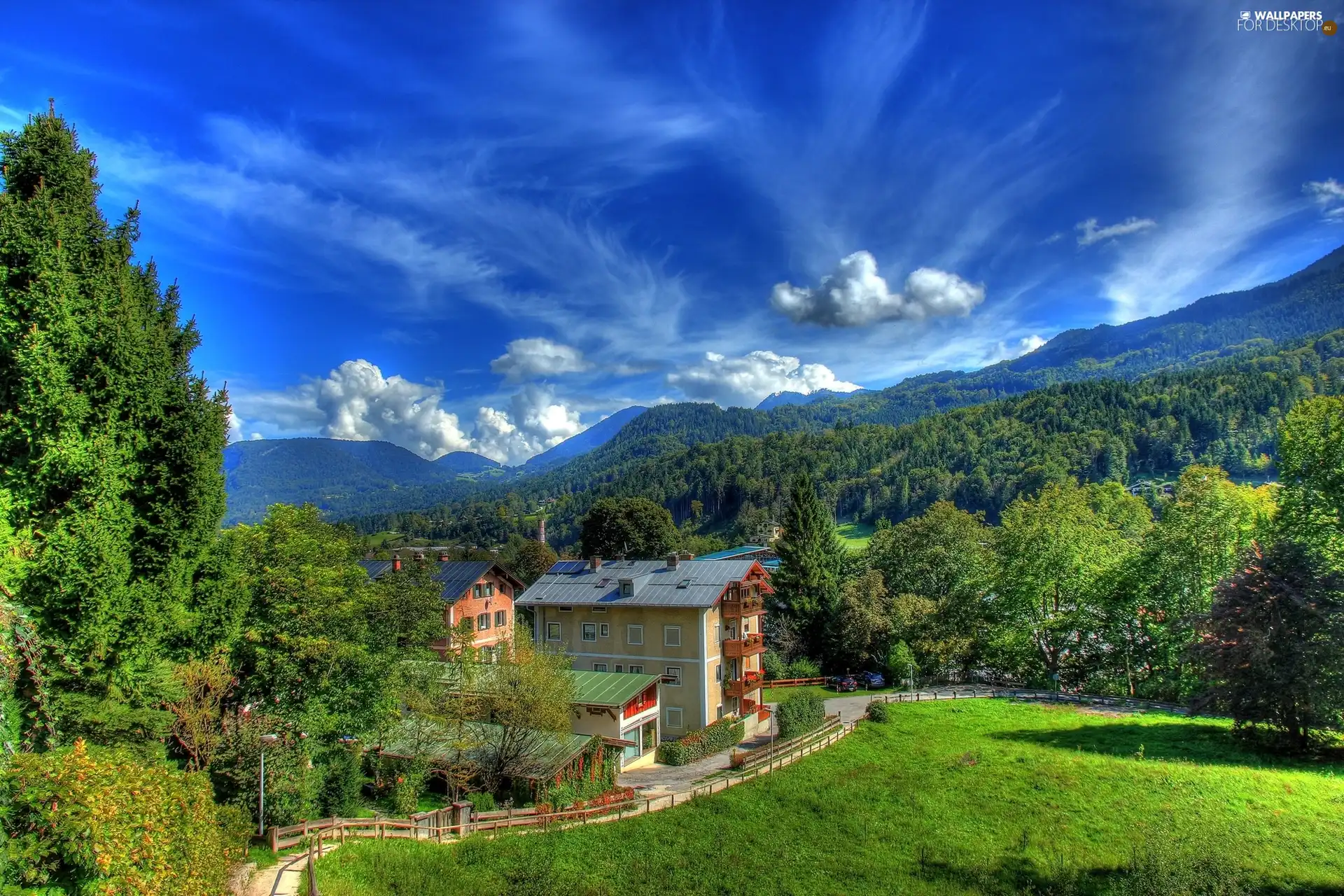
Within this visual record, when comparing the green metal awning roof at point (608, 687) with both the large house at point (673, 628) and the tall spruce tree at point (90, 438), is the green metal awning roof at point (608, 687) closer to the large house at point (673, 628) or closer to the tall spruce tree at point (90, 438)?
the large house at point (673, 628)

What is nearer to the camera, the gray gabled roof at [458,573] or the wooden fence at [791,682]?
the wooden fence at [791,682]

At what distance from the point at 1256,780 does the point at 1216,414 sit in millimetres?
194280

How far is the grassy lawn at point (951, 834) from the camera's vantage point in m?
17.9

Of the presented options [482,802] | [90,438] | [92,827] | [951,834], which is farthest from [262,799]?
[951,834]

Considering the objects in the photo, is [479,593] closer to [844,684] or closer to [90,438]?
[844,684]

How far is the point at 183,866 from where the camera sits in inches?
496

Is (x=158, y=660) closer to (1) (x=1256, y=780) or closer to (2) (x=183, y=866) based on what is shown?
(2) (x=183, y=866)

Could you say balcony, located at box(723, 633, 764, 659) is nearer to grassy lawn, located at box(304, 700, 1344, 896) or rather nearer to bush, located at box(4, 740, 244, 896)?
grassy lawn, located at box(304, 700, 1344, 896)

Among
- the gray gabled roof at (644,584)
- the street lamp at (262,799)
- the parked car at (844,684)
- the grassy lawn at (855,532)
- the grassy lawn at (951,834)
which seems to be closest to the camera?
the grassy lawn at (951,834)

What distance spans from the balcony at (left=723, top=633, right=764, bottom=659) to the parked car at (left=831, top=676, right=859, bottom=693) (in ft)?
40.4

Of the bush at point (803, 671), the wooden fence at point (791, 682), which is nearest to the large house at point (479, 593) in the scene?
the wooden fence at point (791, 682)

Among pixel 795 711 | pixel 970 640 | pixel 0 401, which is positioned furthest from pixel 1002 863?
pixel 970 640

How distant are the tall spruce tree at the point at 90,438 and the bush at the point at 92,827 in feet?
11.8

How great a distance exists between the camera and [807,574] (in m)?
58.8
